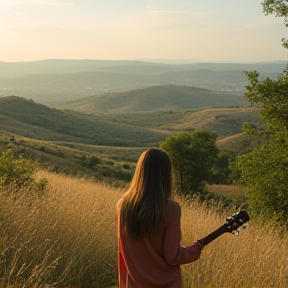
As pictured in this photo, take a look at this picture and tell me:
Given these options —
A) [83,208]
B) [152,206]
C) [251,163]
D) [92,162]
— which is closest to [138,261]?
[152,206]

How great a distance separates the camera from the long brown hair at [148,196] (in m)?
2.67

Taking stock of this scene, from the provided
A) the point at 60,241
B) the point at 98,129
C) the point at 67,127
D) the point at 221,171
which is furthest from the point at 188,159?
the point at 98,129

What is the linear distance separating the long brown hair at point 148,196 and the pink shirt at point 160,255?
0.21 feet

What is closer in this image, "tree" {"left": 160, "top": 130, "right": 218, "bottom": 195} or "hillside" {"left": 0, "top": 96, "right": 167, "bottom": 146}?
"tree" {"left": 160, "top": 130, "right": 218, "bottom": 195}

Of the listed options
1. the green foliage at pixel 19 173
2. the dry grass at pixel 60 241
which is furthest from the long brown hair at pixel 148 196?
the green foliage at pixel 19 173

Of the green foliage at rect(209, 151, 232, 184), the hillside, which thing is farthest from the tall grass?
the hillside

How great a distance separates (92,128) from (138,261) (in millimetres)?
110994

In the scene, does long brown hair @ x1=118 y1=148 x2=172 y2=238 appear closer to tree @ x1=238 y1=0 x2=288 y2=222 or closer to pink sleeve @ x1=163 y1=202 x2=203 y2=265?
pink sleeve @ x1=163 y1=202 x2=203 y2=265

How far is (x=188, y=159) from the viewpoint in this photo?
28.2 m

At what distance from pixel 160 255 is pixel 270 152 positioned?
11593 millimetres

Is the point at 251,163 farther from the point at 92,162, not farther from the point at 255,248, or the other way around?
the point at 92,162

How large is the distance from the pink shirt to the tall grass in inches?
55.0

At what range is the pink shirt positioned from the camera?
106 inches

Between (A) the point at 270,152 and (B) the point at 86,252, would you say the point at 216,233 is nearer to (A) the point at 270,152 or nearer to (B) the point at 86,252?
(B) the point at 86,252
